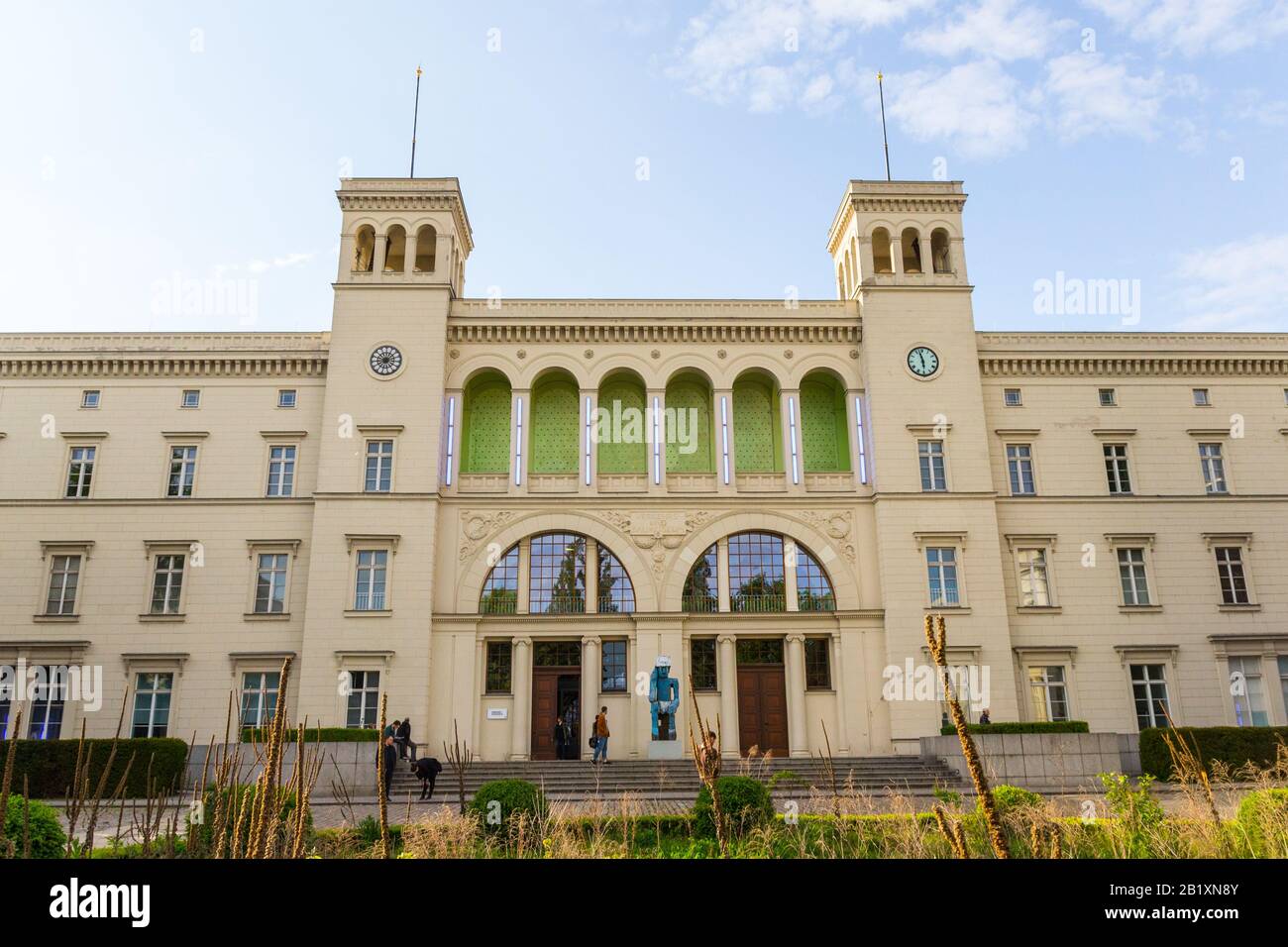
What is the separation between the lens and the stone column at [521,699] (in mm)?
31078

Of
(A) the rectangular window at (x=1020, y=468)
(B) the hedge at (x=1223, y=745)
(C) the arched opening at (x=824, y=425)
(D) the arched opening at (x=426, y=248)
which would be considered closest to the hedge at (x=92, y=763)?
(D) the arched opening at (x=426, y=248)

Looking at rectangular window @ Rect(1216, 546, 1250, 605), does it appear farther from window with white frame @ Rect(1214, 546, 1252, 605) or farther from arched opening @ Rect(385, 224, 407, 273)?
arched opening @ Rect(385, 224, 407, 273)

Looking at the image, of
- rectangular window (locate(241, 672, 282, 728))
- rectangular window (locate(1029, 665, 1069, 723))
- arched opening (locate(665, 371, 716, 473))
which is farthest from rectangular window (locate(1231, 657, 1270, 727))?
rectangular window (locate(241, 672, 282, 728))

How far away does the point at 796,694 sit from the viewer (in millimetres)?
31750

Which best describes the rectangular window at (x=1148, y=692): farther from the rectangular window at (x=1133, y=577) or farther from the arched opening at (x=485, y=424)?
the arched opening at (x=485, y=424)

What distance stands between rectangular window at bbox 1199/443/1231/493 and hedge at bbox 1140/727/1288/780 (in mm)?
10614

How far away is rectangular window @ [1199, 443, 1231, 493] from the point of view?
3462 centimetres

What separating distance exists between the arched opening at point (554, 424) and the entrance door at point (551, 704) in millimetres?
7586

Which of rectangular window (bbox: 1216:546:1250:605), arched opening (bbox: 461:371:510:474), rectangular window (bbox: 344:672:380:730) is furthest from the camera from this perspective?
arched opening (bbox: 461:371:510:474)

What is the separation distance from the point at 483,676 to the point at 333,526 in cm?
743

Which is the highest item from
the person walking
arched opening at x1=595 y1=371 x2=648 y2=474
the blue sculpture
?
arched opening at x1=595 y1=371 x2=648 y2=474

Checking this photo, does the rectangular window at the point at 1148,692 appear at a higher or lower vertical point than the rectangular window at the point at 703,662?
lower

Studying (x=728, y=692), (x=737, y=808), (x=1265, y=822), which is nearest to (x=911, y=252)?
(x=728, y=692)
